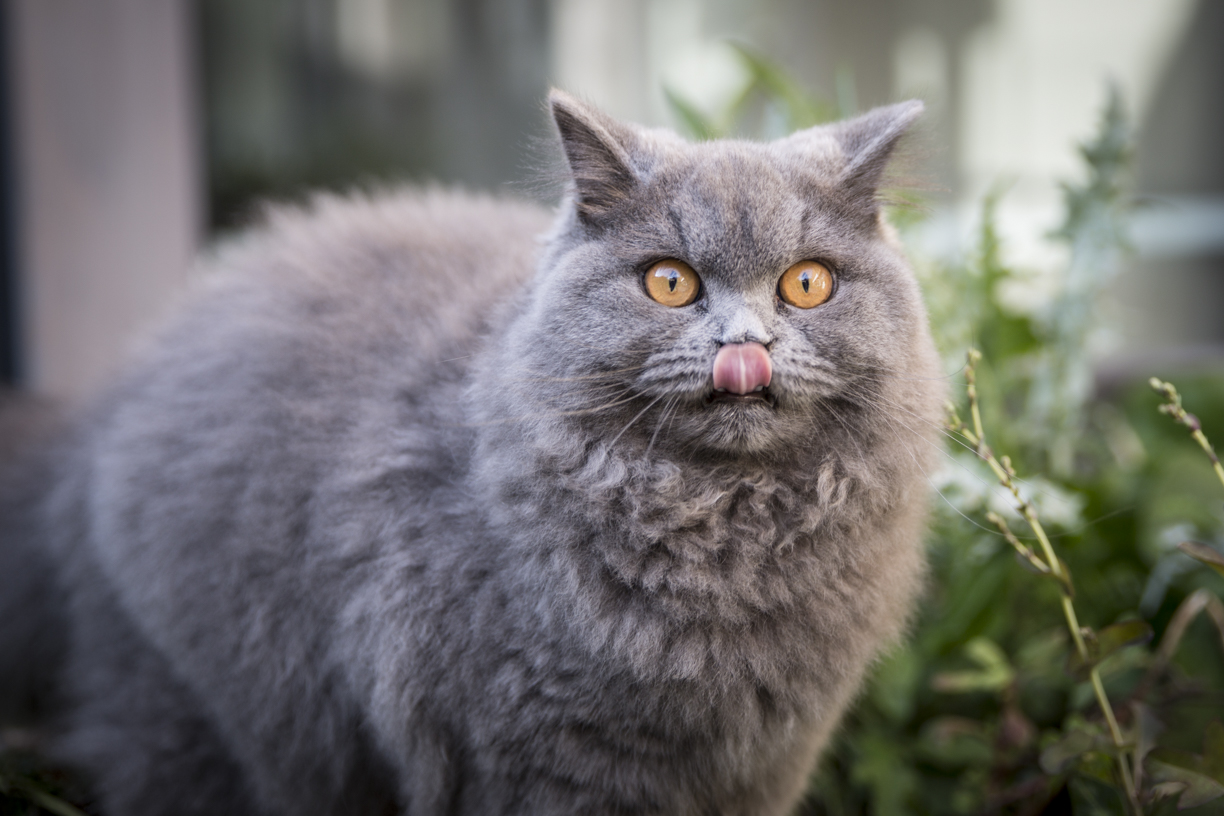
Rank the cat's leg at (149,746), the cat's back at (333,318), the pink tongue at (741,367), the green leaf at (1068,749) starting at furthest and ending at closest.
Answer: the cat's leg at (149,746)
the cat's back at (333,318)
the green leaf at (1068,749)
the pink tongue at (741,367)

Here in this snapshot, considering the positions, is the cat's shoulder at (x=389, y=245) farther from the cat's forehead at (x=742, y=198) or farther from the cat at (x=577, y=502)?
the cat's forehead at (x=742, y=198)

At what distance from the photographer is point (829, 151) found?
116 cm

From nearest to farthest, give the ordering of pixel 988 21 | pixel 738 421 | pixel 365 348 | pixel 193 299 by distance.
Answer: pixel 738 421
pixel 365 348
pixel 193 299
pixel 988 21

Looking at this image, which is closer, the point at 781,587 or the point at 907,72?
the point at 781,587

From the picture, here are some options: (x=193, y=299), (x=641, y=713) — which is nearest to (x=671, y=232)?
(x=641, y=713)

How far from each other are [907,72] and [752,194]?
10.3ft

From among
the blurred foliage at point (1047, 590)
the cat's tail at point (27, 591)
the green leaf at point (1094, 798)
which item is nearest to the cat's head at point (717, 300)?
the blurred foliage at point (1047, 590)

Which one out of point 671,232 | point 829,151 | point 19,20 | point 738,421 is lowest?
point 738,421

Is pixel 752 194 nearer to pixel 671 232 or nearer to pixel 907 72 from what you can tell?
pixel 671 232

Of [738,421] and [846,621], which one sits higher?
[738,421]

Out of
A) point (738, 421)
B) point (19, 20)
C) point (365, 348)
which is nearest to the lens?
point (738, 421)

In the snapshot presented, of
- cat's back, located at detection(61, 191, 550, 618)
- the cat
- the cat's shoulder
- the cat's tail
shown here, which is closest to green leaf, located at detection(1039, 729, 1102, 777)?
the cat

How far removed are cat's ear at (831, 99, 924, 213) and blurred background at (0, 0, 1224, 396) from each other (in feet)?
2.97

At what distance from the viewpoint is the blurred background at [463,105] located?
2344 mm
